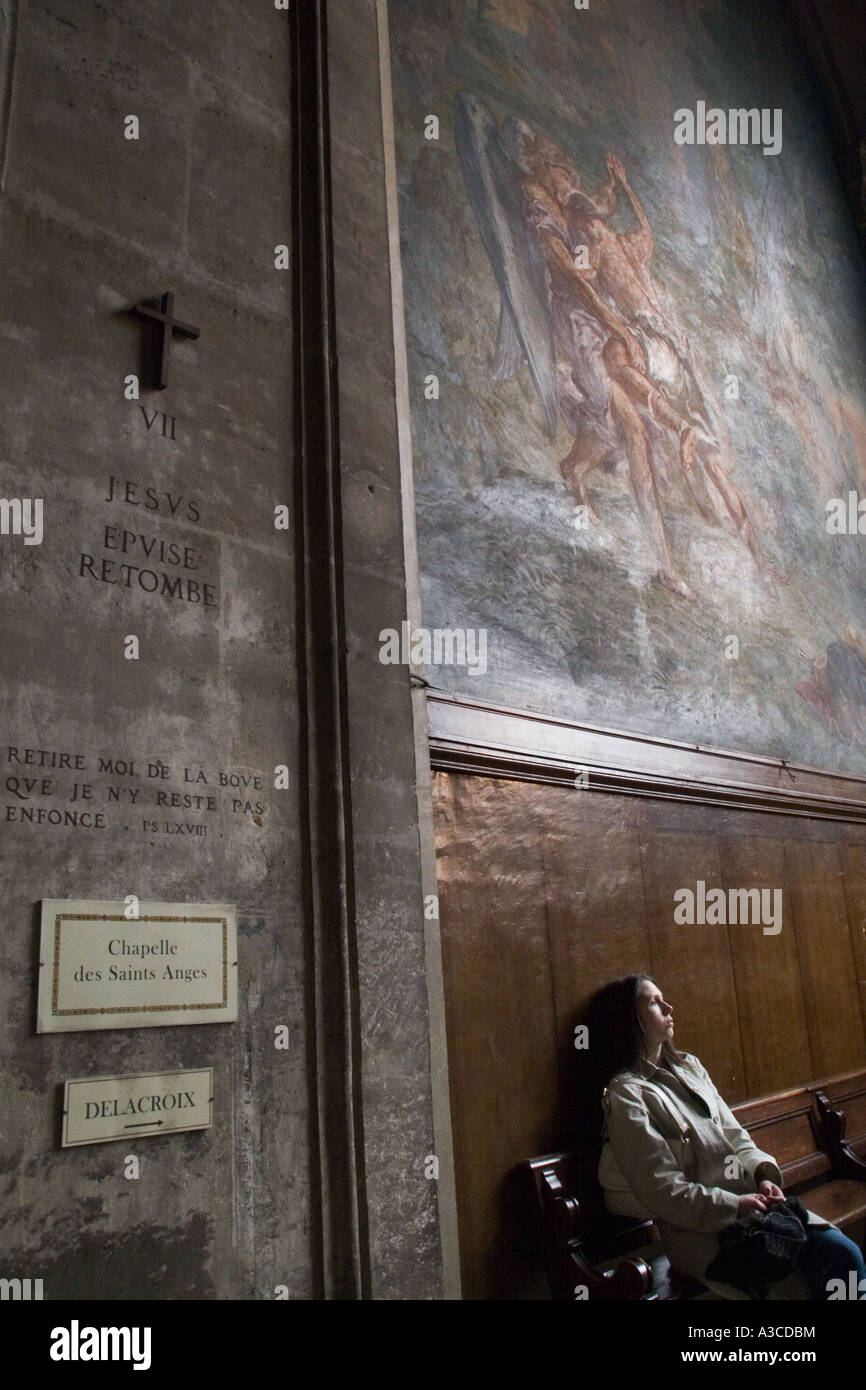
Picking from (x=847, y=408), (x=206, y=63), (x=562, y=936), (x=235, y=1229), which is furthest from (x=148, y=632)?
(x=847, y=408)

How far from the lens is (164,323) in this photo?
141 inches

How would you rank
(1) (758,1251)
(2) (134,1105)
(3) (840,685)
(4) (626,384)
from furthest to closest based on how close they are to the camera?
1. (3) (840,685)
2. (4) (626,384)
3. (1) (758,1251)
4. (2) (134,1105)

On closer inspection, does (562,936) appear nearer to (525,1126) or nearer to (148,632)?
(525,1126)

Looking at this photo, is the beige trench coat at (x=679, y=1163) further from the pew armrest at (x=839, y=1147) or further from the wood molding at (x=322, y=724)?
the pew armrest at (x=839, y=1147)

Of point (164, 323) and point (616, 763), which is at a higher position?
point (164, 323)

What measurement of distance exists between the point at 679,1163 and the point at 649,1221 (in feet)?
2.21

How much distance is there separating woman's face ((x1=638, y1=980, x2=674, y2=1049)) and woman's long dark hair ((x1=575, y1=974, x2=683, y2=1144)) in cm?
2

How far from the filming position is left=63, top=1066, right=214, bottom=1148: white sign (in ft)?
9.14

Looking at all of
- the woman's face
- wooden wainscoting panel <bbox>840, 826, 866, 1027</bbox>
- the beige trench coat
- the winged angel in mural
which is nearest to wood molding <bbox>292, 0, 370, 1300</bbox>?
the beige trench coat

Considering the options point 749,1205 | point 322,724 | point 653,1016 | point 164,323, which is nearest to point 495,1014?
point 653,1016

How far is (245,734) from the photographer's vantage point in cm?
346

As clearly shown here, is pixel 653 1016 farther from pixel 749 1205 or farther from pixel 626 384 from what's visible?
pixel 626 384

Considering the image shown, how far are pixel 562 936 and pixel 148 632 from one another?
2.72 meters

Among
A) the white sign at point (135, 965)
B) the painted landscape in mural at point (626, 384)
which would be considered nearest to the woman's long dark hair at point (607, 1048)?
the painted landscape in mural at point (626, 384)
